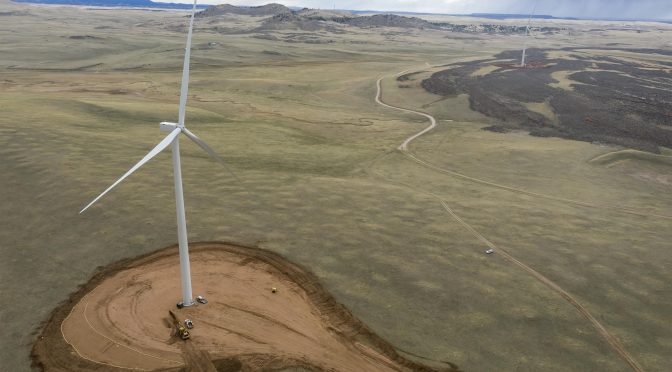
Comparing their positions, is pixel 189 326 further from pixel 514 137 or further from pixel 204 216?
pixel 514 137

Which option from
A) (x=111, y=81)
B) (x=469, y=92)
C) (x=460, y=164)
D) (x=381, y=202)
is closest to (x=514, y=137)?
(x=460, y=164)

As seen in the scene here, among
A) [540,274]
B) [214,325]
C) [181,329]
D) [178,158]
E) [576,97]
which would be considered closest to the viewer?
[178,158]

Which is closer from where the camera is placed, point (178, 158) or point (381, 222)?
point (178, 158)

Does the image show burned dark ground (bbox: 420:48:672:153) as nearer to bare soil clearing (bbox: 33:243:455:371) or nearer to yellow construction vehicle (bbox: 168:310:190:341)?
bare soil clearing (bbox: 33:243:455:371)

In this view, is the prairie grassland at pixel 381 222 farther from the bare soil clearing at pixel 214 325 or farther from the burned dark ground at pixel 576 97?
the burned dark ground at pixel 576 97

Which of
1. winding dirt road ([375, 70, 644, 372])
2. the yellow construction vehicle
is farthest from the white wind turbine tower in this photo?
winding dirt road ([375, 70, 644, 372])

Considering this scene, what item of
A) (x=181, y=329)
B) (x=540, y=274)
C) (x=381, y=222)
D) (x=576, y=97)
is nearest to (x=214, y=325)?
(x=181, y=329)

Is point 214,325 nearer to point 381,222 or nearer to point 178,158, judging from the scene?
point 178,158
